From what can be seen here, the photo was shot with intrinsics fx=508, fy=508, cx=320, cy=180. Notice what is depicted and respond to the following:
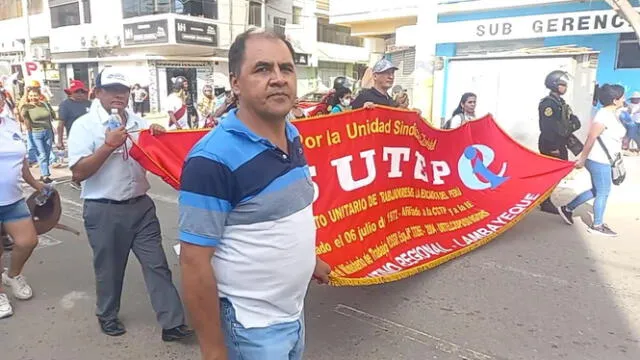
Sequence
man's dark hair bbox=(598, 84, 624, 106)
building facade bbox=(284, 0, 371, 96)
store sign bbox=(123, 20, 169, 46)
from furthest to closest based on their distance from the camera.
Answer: building facade bbox=(284, 0, 371, 96) → store sign bbox=(123, 20, 169, 46) → man's dark hair bbox=(598, 84, 624, 106)

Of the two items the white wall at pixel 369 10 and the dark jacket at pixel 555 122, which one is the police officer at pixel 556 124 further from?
the white wall at pixel 369 10

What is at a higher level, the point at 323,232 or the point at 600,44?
the point at 600,44

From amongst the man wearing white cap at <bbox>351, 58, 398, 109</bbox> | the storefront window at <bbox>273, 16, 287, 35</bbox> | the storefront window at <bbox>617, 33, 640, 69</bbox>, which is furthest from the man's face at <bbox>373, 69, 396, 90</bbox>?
the storefront window at <bbox>273, 16, 287, 35</bbox>

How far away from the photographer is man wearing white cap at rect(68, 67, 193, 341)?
301 centimetres

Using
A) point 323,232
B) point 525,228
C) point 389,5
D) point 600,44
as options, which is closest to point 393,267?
point 323,232

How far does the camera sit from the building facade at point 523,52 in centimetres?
1117

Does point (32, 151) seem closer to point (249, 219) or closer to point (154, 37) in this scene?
point (249, 219)

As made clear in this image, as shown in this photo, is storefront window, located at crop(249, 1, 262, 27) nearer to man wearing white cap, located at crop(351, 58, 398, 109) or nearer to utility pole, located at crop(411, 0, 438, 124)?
utility pole, located at crop(411, 0, 438, 124)

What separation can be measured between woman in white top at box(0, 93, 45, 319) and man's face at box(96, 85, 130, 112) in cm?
94

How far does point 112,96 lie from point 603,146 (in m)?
5.24

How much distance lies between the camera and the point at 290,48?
168 centimetres

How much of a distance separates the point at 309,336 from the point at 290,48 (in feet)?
7.51

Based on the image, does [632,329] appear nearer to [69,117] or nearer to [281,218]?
[281,218]

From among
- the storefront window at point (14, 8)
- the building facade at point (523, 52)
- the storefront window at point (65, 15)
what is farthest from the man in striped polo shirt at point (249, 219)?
the storefront window at point (14, 8)
